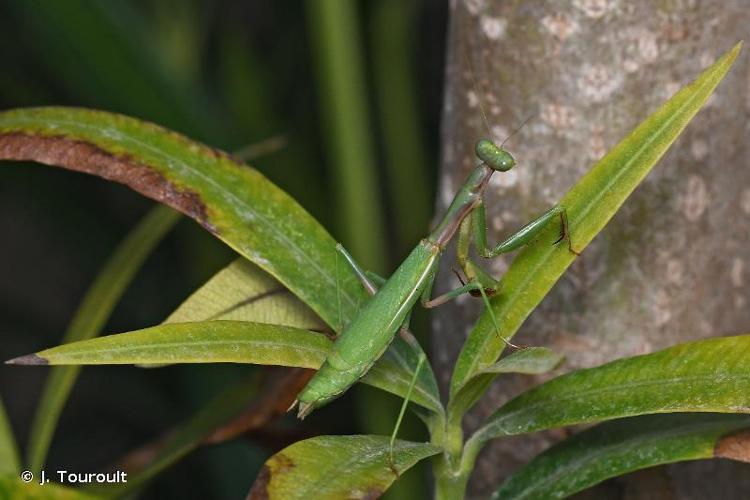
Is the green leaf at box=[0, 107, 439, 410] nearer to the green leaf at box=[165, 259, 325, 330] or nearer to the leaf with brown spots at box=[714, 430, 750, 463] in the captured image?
the green leaf at box=[165, 259, 325, 330]

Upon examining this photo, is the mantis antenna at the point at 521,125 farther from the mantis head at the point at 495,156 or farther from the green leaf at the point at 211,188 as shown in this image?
the green leaf at the point at 211,188

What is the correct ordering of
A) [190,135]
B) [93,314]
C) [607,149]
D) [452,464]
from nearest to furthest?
[452,464] < [607,149] < [93,314] < [190,135]

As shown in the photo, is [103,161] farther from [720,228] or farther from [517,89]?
[720,228]

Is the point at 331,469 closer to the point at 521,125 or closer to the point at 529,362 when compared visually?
the point at 529,362

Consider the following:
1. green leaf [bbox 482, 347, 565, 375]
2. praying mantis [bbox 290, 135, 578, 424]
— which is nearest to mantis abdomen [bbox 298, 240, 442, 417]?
praying mantis [bbox 290, 135, 578, 424]

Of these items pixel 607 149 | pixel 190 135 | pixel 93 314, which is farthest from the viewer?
pixel 190 135

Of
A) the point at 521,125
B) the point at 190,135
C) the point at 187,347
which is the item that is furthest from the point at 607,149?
the point at 190,135

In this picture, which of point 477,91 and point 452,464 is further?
point 477,91

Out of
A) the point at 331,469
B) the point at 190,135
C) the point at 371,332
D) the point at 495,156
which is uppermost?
the point at 190,135
